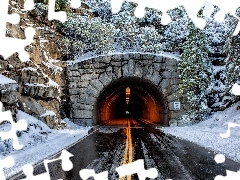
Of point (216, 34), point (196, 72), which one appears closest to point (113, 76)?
point (196, 72)

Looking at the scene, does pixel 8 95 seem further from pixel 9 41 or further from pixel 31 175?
pixel 31 175

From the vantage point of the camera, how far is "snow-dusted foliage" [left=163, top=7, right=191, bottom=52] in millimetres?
28125

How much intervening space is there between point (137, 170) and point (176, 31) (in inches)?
869

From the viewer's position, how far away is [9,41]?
15.3 m

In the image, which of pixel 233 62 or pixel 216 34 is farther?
pixel 216 34

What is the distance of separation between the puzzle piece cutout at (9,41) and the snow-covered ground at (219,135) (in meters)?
9.00

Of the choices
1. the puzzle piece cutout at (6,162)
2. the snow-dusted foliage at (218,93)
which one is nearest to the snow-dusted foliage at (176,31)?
the snow-dusted foliage at (218,93)

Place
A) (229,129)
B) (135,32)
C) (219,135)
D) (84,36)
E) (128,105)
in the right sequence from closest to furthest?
(219,135) → (229,129) → (84,36) → (135,32) → (128,105)

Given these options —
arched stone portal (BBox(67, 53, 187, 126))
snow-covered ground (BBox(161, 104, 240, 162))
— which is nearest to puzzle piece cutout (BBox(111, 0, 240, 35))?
arched stone portal (BBox(67, 53, 187, 126))

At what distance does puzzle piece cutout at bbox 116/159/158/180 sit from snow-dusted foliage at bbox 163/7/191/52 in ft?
61.5

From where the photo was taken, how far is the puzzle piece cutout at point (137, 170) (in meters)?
7.84

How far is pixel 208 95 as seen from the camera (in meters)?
24.1

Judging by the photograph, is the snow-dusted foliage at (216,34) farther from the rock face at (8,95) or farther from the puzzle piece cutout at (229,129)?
the rock face at (8,95)

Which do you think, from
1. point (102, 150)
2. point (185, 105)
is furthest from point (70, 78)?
point (102, 150)
